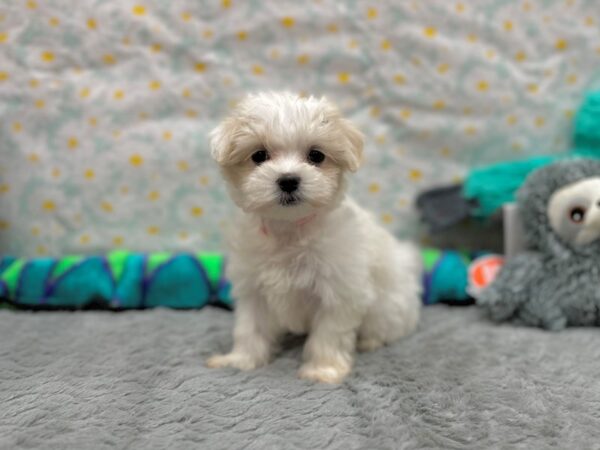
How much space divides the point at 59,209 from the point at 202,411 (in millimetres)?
1543

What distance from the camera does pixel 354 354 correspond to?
1803 millimetres

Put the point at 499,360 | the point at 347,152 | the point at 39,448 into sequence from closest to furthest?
the point at 39,448 < the point at 347,152 < the point at 499,360

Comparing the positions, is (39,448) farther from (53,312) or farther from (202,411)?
(53,312)

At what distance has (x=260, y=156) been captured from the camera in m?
1.57

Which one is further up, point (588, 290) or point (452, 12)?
point (452, 12)

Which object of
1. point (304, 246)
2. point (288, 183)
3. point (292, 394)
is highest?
point (288, 183)

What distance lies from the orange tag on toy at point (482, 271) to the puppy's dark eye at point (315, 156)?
1027 millimetres

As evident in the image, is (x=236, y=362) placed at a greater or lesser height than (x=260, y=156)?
lesser

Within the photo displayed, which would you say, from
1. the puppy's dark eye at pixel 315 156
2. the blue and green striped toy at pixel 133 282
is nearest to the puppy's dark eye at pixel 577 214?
the blue and green striped toy at pixel 133 282

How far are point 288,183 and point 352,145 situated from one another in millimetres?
257

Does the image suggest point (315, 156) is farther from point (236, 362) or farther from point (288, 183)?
point (236, 362)

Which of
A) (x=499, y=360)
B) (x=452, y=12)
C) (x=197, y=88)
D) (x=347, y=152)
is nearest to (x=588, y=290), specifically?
(x=499, y=360)

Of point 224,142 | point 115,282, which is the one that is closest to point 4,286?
point 115,282

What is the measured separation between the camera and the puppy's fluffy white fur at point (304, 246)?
1.50m
